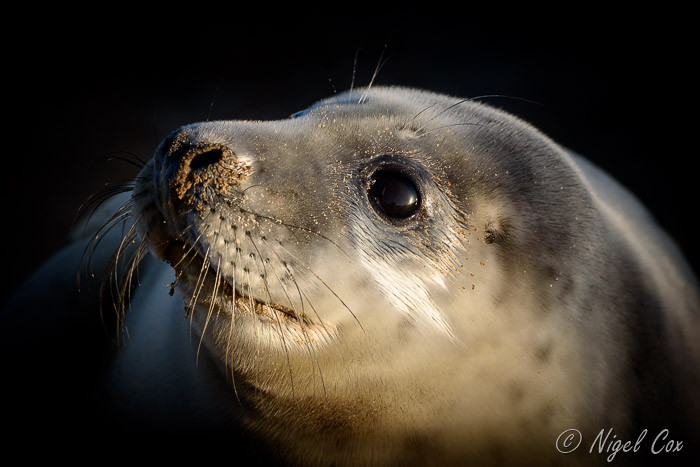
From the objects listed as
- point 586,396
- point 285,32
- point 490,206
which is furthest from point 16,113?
point 586,396

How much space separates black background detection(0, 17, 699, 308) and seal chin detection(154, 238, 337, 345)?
2098 mm

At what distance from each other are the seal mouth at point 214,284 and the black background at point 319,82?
2.09 m

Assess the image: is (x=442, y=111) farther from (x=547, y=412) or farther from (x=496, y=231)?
(x=547, y=412)

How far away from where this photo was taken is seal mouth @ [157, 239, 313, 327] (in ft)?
3.31

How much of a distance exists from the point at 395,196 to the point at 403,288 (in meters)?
0.20

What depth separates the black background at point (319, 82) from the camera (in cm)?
305

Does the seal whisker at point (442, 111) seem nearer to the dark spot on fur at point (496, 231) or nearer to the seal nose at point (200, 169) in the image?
the dark spot on fur at point (496, 231)

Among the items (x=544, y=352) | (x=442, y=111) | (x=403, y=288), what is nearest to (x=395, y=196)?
(x=403, y=288)

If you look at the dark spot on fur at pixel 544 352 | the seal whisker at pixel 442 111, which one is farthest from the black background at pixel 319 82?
the dark spot on fur at pixel 544 352

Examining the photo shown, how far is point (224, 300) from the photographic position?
1.03 meters

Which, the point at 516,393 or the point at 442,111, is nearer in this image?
Result: the point at 516,393

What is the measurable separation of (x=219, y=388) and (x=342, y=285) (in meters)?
0.56

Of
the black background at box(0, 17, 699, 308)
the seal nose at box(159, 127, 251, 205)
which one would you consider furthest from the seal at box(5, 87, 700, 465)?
the black background at box(0, 17, 699, 308)

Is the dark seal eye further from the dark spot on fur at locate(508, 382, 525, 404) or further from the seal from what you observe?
the dark spot on fur at locate(508, 382, 525, 404)
